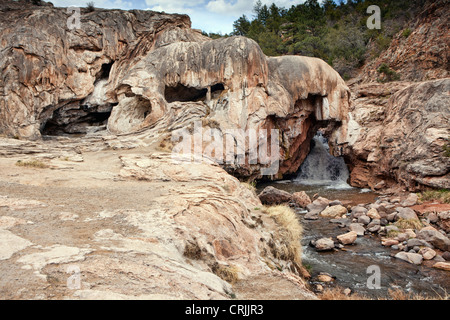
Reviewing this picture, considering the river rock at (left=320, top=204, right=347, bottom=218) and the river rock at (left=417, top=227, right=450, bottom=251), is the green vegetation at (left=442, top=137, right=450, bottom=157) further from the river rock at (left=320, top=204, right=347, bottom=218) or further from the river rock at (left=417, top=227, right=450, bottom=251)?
the river rock at (left=417, top=227, right=450, bottom=251)

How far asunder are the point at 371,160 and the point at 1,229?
62.8 feet

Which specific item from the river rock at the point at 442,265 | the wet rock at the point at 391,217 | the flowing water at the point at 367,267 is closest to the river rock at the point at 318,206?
the flowing water at the point at 367,267

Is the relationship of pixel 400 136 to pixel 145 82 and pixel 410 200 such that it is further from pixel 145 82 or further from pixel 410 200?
pixel 145 82

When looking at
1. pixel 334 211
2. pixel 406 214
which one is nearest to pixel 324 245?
pixel 334 211

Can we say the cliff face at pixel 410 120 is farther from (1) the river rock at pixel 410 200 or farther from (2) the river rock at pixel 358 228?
(2) the river rock at pixel 358 228

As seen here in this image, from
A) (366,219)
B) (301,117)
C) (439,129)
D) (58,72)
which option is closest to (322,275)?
(366,219)

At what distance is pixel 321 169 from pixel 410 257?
15.1 metres

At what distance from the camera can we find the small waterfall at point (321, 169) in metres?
22.7

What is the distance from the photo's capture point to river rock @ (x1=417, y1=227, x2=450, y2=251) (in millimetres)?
9635

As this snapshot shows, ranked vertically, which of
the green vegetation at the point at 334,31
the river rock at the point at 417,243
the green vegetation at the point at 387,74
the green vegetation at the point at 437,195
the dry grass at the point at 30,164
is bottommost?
the river rock at the point at 417,243

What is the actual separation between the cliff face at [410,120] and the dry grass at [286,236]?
397 inches

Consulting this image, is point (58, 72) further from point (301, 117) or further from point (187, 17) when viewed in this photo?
point (301, 117)

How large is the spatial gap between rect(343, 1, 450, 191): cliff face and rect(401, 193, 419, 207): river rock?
45.2 inches

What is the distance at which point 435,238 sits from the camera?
32.4ft
